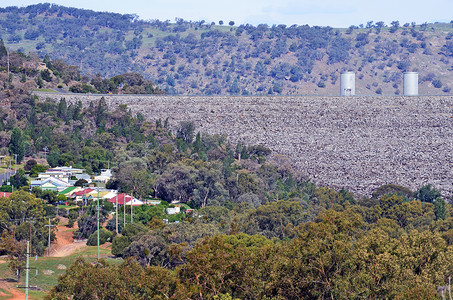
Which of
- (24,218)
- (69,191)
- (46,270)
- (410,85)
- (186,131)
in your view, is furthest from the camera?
(410,85)

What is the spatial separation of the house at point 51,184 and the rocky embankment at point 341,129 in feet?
81.2

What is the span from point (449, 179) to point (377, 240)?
153 ft

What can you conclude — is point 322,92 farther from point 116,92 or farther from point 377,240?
point 377,240

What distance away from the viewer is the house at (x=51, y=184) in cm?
6706

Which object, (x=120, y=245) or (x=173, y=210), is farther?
(x=173, y=210)

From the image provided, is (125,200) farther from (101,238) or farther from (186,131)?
(186,131)

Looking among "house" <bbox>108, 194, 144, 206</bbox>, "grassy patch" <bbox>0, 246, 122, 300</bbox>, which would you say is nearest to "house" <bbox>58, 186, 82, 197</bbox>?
"house" <bbox>108, 194, 144, 206</bbox>

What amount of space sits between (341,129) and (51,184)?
35.7m

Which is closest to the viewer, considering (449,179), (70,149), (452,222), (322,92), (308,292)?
(308,292)

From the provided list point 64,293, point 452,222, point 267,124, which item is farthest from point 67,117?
point 64,293

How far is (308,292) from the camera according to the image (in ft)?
126

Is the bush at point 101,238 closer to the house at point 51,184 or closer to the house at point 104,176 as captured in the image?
the house at point 51,184

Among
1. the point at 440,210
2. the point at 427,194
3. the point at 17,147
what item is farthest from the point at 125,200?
the point at 427,194

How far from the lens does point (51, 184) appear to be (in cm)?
6769
